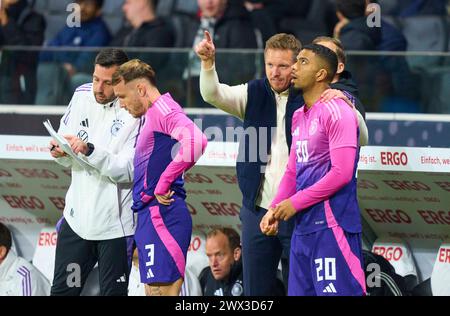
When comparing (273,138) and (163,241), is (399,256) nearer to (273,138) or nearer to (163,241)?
(273,138)

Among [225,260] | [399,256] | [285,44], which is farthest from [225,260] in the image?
[285,44]

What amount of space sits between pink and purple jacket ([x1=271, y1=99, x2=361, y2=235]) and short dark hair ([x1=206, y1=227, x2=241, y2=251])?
7.59 ft

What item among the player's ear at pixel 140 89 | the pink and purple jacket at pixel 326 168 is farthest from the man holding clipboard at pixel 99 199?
the pink and purple jacket at pixel 326 168

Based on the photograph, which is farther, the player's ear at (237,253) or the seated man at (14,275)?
the seated man at (14,275)

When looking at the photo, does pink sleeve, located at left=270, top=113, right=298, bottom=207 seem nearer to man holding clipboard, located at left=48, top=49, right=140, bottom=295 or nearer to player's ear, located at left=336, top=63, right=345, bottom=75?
player's ear, located at left=336, top=63, right=345, bottom=75

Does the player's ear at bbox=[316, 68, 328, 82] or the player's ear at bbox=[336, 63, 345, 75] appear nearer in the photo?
the player's ear at bbox=[316, 68, 328, 82]

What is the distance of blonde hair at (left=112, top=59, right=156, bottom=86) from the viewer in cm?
727

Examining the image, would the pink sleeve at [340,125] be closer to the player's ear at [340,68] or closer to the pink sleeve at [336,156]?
the pink sleeve at [336,156]

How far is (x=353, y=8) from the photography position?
375 inches

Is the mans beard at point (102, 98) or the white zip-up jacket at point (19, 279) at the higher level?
the mans beard at point (102, 98)

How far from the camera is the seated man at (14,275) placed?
30.4 feet

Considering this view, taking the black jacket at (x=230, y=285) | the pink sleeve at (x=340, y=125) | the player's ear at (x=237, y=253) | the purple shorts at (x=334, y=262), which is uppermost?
the player's ear at (x=237, y=253)

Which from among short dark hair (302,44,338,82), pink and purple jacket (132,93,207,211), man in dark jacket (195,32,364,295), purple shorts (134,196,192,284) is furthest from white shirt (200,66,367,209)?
short dark hair (302,44,338,82)

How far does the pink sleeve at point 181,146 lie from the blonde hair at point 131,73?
31cm
